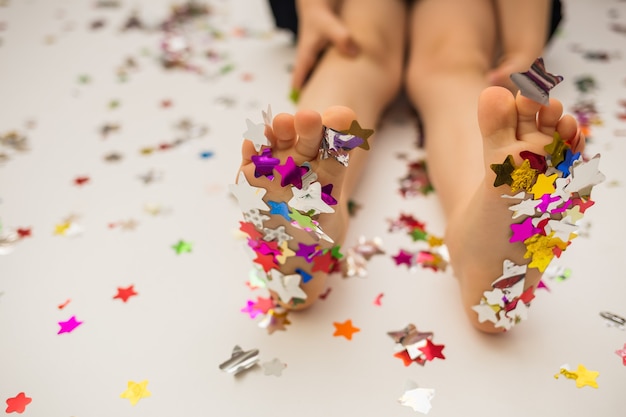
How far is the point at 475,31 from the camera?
1.13 meters

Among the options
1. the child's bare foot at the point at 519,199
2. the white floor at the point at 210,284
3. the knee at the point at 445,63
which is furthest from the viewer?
the knee at the point at 445,63

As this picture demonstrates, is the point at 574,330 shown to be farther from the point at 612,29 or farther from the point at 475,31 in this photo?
the point at 612,29

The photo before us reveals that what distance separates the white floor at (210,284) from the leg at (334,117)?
0.30 feet

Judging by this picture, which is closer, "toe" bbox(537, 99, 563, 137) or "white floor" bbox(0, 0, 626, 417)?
"toe" bbox(537, 99, 563, 137)

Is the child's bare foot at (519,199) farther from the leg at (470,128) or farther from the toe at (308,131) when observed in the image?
the toe at (308,131)

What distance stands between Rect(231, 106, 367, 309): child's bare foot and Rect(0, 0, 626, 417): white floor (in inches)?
5.6

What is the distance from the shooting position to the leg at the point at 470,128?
650mm

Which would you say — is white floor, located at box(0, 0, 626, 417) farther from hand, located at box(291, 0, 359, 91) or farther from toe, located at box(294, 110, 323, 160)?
toe, located at box(294, 110, 323, 160)

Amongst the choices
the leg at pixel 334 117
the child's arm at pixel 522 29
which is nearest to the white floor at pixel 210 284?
the leg at pixel 334 117

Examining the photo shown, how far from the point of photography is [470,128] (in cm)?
92

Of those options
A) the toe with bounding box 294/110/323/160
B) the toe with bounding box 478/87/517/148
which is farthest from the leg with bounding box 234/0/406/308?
the toe with bounding box 478/87/517/148

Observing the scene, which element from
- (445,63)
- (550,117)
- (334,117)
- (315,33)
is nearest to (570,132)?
(550,117)

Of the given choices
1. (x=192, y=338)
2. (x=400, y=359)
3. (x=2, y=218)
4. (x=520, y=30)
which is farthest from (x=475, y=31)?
(x=2, y=218)

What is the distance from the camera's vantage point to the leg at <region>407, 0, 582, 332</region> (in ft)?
2.13
